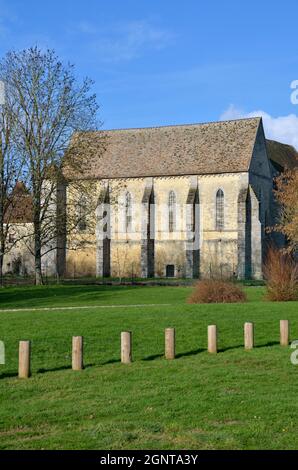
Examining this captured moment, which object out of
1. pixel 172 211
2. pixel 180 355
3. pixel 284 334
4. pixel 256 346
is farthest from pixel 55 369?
pixel 172 211

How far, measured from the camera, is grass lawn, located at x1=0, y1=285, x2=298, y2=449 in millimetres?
10211

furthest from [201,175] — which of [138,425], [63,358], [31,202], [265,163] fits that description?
[138,425]

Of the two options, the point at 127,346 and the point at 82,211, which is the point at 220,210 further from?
the point at 127,346

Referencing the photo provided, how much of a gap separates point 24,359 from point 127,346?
104 inches

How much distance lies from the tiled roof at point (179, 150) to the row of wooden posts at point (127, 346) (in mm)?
37310

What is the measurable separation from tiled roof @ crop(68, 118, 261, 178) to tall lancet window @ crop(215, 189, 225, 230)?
2048mm

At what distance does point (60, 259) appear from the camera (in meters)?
60.1

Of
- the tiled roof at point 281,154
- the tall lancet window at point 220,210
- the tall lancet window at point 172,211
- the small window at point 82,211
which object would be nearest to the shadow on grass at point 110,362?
the small window at point 82,211

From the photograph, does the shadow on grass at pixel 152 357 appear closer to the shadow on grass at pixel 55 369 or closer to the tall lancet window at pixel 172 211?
the shadow on grass at pixel 55 369

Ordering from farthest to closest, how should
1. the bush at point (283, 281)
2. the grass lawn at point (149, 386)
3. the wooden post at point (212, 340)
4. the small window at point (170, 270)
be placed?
1. the small window at point (170, 270)
2. the bush at point (283, 281)
3. the wooden post at point (212, 340)
4. the grass lawn at point (149, 386)

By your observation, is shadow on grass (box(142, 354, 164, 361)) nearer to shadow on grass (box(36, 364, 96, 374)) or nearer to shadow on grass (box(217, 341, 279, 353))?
shadow on grass (box(36, 364, 96, 374))

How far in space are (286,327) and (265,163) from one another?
41606 mm

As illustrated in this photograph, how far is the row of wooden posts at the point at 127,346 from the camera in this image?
1473 centimetres
